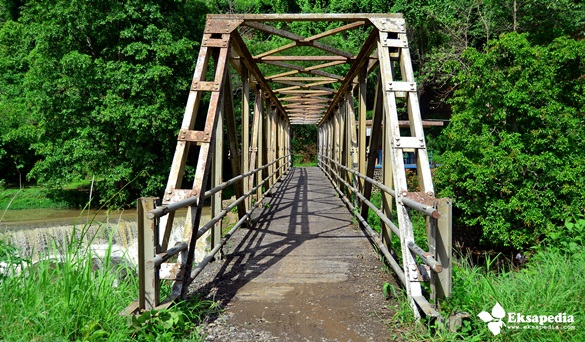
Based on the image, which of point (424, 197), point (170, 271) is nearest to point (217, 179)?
point (170, 271)

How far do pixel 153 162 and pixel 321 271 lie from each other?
15239 millimetres

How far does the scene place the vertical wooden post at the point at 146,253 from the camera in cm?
271

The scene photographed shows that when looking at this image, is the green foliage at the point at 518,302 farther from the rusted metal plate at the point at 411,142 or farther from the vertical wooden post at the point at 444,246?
the rusted metal plate at the point at 411,142

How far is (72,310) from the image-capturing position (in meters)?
2.44

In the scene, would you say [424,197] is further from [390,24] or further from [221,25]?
[221,25]

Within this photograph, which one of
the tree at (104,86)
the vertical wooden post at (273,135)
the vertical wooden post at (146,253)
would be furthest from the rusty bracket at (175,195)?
the tree at (104,86)

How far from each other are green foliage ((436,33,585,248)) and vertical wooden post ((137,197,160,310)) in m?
10.9

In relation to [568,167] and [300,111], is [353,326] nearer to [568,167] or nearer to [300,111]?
[568,167]

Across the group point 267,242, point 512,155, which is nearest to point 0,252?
point 267,242

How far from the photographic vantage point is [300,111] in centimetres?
1903

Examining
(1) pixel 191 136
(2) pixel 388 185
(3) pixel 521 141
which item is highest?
(1) pixel 191 136

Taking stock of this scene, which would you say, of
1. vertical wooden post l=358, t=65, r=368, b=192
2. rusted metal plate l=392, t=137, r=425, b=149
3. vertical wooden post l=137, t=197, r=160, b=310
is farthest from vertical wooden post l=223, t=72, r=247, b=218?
vertical wooden post l=137, t=197, r=160, b=310
